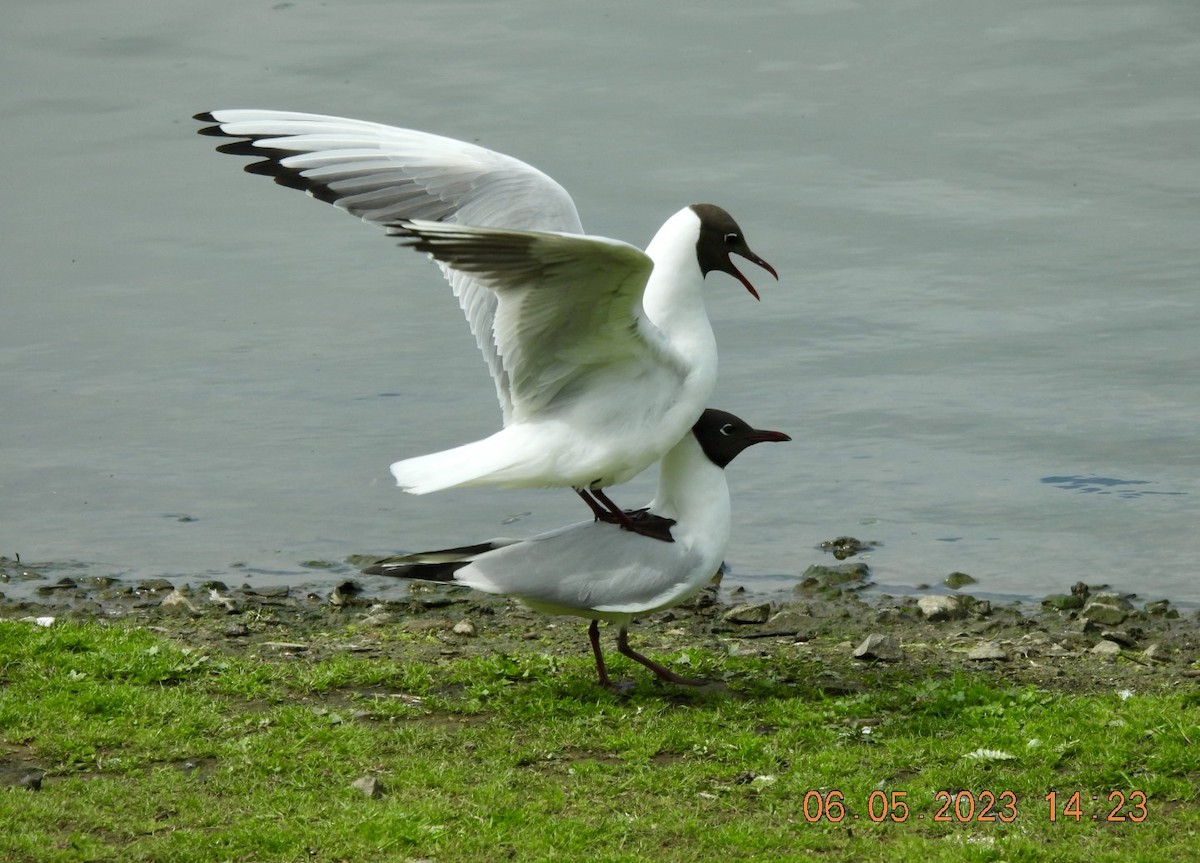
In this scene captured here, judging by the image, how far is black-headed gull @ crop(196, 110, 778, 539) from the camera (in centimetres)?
610

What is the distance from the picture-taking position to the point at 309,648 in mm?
7336

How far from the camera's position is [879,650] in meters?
7.18

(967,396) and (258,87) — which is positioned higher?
(258,87)

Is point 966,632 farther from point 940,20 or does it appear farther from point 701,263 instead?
point 940,20

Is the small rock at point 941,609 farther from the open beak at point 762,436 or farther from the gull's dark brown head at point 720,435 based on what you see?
the gull's dark brown head at point 720,435

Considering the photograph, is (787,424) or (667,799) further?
(787,424)

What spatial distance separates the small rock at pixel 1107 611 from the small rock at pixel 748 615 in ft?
5.20

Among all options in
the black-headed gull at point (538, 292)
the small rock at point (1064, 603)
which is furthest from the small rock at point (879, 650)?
the small rock at point (1064, 603)

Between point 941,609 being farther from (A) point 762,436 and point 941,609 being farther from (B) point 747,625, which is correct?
(A) point 762,436

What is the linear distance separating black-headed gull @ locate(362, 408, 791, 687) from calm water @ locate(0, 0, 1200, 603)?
6.69ft

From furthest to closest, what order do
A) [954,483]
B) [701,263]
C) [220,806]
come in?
[954,483], [701,263], [220,806]

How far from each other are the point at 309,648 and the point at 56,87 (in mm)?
12088

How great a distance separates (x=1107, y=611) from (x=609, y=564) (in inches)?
111

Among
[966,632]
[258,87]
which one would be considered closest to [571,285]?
[966,632]
